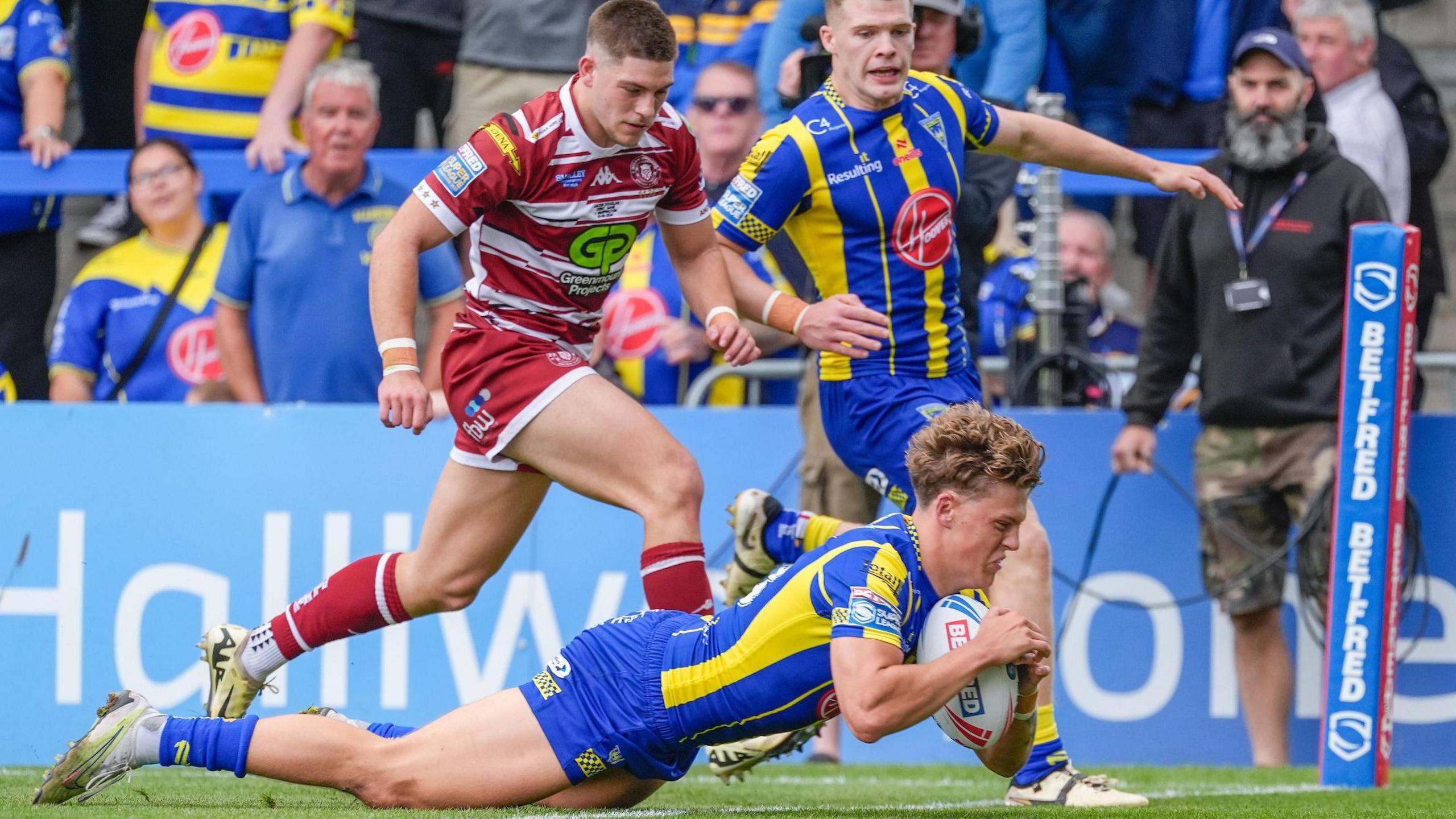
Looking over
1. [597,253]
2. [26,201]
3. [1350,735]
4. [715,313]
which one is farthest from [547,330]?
[26,201]

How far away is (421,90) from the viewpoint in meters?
9.39

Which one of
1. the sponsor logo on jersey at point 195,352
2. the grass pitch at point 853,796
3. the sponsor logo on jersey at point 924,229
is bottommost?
the grass pitch at point 853,796

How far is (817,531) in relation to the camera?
6.23 m

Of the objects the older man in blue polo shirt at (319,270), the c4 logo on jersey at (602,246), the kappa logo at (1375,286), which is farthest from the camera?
the older man in blue polo shirt at (319,270)

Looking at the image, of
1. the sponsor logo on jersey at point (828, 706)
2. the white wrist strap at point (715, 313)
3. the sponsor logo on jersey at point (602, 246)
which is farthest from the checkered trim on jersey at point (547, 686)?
the sponsor logo on jersey at point (602, 246)

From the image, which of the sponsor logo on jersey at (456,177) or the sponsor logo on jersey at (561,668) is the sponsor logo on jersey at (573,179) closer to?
the sponsor logo on jersey at (456,177)

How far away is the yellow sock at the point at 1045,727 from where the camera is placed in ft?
18.9

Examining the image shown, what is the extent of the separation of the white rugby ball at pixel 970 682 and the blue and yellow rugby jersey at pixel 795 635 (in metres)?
0.06

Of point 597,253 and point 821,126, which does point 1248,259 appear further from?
point 597,253

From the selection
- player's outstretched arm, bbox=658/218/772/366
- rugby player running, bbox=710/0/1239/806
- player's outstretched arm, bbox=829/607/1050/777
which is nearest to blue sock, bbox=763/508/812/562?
rugby player running, bbox=710/0/1239/806

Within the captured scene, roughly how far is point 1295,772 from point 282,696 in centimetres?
390

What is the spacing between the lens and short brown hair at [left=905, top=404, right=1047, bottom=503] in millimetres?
4582

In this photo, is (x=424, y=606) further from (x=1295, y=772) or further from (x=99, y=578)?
(x=1295, y=772)

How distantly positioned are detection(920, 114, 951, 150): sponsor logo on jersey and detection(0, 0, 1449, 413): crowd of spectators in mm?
1216
